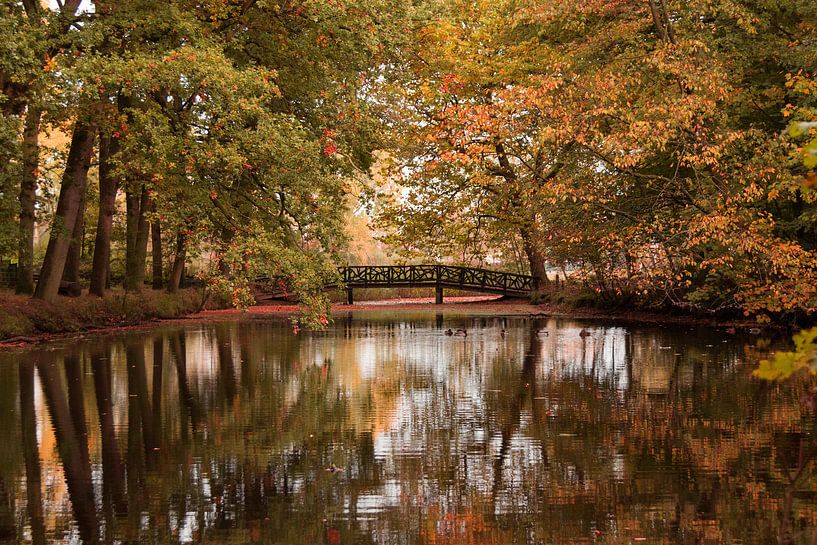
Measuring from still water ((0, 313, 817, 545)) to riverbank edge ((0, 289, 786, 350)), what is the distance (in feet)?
18.4

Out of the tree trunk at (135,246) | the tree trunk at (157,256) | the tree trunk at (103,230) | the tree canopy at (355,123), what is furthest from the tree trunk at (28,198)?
the tree trunk at (157,256)

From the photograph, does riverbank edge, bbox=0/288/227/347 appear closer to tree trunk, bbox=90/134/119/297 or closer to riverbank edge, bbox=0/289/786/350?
riverbank edge, bbox=0/289/786/350

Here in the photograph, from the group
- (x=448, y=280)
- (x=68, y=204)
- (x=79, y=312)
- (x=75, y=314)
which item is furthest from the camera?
(x=448, y=280)

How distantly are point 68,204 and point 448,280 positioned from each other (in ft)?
91.7

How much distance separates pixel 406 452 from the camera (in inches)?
367

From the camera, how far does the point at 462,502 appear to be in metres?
7.35

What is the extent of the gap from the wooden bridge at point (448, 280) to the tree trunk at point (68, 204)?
25.0m

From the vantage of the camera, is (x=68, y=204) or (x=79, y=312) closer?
(x=68, y=204)

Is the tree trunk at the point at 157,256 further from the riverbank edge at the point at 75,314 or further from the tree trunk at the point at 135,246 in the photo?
the tree trunk at the point at 135,246

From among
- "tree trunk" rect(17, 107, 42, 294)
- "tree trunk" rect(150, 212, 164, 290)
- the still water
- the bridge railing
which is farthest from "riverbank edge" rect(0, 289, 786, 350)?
the still water

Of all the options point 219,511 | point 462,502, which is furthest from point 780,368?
point 219,511

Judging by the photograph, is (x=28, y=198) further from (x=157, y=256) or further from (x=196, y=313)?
(x=196, y=313)

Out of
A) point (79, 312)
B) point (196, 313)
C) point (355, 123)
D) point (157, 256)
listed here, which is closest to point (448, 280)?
point (196, 313)

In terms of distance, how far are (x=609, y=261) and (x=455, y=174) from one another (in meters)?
16.0
